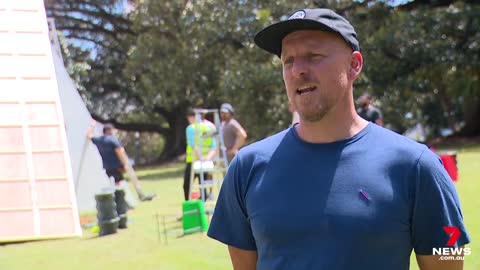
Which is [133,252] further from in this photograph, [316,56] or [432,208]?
[432,208]

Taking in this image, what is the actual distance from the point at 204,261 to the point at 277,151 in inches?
172

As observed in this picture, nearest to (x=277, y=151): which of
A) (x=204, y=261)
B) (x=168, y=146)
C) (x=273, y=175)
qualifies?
(x=273, y=175)

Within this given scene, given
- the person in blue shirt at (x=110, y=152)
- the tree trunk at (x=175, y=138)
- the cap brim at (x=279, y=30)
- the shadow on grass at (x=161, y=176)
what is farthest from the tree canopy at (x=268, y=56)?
the cap brim at (x=279, y=30)

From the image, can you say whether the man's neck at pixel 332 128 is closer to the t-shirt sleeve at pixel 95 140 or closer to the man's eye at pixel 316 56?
the man's eye at pixel 316 56

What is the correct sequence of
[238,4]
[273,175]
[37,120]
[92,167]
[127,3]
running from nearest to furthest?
[273,175], [37,120], [92,167], [238,4], [127,3]

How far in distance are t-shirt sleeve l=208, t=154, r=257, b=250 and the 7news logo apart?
0.61m

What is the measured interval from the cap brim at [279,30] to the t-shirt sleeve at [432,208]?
19.9 inches

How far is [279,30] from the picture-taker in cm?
195

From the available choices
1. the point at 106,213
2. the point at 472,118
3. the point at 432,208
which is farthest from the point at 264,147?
the point at 472,118

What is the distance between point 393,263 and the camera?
1.77m

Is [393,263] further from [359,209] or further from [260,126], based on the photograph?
[260,126]

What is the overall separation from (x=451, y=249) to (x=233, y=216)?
0.70 meters

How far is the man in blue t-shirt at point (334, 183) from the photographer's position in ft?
5.72

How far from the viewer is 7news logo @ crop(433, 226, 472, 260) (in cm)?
178
